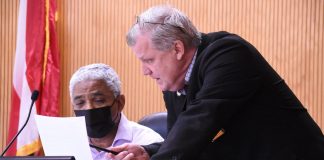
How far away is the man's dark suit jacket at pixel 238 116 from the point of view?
4.96 ft

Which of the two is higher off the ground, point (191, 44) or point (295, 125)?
point (191, 44)

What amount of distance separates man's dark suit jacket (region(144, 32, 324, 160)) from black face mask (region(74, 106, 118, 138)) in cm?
82

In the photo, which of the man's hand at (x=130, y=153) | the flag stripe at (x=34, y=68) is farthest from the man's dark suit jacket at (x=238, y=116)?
the flag stripe at (x=34, y=68)

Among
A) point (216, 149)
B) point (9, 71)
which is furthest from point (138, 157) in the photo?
point (9, 71)

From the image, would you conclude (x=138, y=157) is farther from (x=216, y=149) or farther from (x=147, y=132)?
(x=147, y=132)

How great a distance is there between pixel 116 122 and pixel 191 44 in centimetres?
92

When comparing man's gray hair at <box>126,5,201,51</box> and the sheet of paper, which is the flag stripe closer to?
the sheet of paper

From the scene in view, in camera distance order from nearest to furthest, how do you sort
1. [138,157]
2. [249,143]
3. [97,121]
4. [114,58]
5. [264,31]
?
[249,143], [138,157], [97,121], [264,31], [114,58]

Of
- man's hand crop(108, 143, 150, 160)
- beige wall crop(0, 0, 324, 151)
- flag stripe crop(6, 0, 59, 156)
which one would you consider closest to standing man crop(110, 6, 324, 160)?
man's hand crop(108, 143, 150, 160)

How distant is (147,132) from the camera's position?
2510 mm

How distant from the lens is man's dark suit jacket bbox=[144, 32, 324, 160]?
4.96 ft

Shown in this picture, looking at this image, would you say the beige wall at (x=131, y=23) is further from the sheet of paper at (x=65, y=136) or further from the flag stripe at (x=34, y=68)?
the sheet of paper at (x=65, y=136)

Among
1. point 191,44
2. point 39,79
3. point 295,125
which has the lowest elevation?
point 39,79

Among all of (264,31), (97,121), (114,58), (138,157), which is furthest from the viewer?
(114,58)
